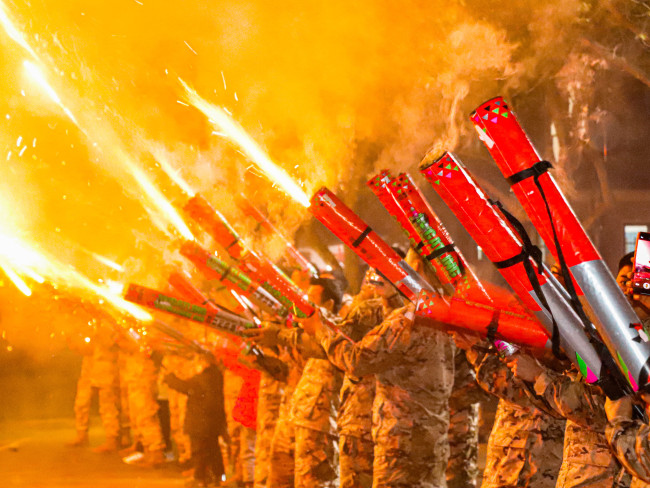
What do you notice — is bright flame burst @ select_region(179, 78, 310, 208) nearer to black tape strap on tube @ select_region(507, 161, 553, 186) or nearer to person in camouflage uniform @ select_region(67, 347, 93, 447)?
person in camouflage uniform @ select_region(67, 347, 93, 447)

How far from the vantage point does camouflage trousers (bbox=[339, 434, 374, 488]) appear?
261 inches

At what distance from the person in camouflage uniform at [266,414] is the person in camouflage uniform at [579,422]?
4.27 meters

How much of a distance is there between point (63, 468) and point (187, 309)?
5.92 m

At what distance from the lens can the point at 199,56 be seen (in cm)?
1171

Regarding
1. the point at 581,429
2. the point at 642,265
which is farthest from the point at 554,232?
the point at 581,429

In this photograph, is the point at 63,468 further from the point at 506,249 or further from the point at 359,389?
the point at 506,249

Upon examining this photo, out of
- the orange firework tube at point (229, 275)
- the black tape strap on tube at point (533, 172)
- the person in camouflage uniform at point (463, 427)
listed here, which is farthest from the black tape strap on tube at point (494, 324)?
the person in camouflage uniform at point (463, 427)

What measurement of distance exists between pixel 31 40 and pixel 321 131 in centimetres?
421

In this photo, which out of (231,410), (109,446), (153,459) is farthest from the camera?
(109,446)

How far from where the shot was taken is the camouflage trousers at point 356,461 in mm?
6629

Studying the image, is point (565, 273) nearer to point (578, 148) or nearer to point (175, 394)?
point (175, 394)

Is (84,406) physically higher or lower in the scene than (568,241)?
higher

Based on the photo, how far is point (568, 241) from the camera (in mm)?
3080

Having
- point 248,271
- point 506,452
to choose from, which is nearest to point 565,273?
point 506,452
